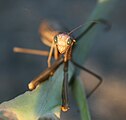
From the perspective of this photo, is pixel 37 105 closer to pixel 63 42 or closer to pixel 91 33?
pixel 63 42

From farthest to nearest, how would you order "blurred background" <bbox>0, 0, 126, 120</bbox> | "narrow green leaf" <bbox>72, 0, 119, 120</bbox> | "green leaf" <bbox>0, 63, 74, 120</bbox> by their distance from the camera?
"blurred background" <bbox>0, 0, 126, 120</bbox>
"narrow green leaf" <bbox>72, 0, 119, 120</bbox>
"green leaf" <bbox>0, 63, 74, 120</bbox>

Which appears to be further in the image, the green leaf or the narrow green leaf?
the narrow green leaf

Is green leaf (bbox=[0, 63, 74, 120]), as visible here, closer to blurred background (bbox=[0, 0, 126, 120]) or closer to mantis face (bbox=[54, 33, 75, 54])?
mantis face (bbox=[54, 33, 75, 54])

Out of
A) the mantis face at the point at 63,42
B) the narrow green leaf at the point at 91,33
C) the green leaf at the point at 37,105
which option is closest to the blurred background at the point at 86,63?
the narrow green leaf at the point at 91,33

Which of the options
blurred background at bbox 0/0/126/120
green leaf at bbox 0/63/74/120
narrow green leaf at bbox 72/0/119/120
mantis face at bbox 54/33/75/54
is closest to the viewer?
green leaf at bbox 0/63/74/120

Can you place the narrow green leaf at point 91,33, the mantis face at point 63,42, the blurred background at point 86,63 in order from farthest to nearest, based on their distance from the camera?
1. the blurred background at point 86,63
2. the narrow green leaf at point 91,33
3. the mantis face at point 63,42

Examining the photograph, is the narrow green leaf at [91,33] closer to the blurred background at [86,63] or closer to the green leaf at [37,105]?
the green leaf at [37,105]

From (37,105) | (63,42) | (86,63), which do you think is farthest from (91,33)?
(86,63)

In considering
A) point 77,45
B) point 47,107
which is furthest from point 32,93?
point 77,45

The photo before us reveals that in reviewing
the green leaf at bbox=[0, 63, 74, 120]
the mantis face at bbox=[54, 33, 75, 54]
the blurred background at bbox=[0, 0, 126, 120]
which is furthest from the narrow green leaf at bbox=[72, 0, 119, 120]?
the blurred background at bbox=[0, 0, 126, 120]
